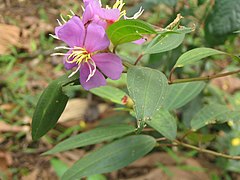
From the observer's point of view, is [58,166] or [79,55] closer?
[79,55]

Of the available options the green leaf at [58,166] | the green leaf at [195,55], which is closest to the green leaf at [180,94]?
the green leaf at [195,55]

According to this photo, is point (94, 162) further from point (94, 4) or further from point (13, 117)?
point (13, 117)

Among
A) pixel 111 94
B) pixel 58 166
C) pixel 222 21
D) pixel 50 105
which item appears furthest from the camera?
pixel 58 166

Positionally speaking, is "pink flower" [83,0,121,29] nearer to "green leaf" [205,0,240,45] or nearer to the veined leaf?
the veined leaf

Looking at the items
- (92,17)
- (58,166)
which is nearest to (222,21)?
(92,17)

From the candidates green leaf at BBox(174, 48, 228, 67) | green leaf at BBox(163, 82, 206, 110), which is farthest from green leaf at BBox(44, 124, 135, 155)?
green leaf at BBox(174, 48, 228, 67)

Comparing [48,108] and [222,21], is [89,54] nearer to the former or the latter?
[48,108]

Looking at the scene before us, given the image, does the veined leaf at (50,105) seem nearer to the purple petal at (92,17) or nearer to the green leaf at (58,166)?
the purple petal at (92,17)
